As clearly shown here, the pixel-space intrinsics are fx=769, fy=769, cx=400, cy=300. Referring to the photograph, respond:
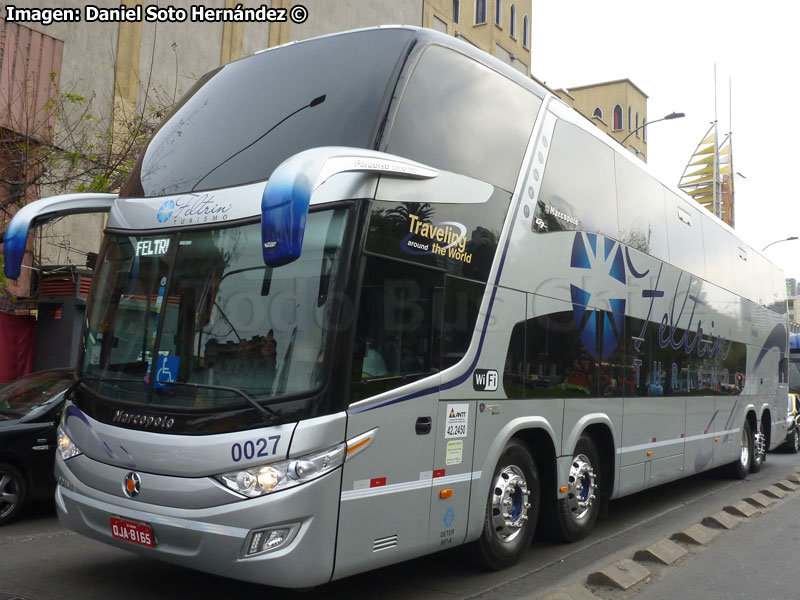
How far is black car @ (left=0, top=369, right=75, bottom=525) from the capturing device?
776cm

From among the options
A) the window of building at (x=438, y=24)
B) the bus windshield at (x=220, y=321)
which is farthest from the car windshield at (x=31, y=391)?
the window of building at (x=438, y=24)

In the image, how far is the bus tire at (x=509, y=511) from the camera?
621cm

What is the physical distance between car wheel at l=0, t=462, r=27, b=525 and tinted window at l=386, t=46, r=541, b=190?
539cm

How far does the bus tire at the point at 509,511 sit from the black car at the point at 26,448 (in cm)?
435

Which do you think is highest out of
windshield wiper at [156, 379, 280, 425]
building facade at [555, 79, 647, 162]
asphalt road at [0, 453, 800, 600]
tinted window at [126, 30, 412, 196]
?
building facade at [555, 79, 647, 162]

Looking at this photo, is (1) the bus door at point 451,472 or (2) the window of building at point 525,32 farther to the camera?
(2) the window of building at point 525,32

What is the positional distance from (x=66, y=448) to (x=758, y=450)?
1240cm

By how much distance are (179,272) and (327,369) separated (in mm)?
1333

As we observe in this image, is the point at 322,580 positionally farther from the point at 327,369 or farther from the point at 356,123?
the point at 356,123

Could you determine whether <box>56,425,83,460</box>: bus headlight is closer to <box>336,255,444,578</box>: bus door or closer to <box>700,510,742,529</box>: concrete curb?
<box>336,255,444,578</box>: bus door

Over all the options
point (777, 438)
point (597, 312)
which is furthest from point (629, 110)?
point (597, 312)

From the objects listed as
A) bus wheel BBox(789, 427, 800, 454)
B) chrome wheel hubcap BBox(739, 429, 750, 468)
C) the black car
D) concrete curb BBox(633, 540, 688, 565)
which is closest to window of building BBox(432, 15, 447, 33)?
bus wheel BBox(789, 427, 800, 454)

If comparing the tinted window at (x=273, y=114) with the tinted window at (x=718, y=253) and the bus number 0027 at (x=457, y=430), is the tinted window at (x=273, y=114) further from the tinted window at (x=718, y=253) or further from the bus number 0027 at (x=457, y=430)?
the tinted window at (x=718, y=253)

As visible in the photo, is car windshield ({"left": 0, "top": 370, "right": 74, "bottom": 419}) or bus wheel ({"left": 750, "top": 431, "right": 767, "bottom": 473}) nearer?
car windshield ({"left": 0, "top": 370, "right": 74, "bottom": 419})
